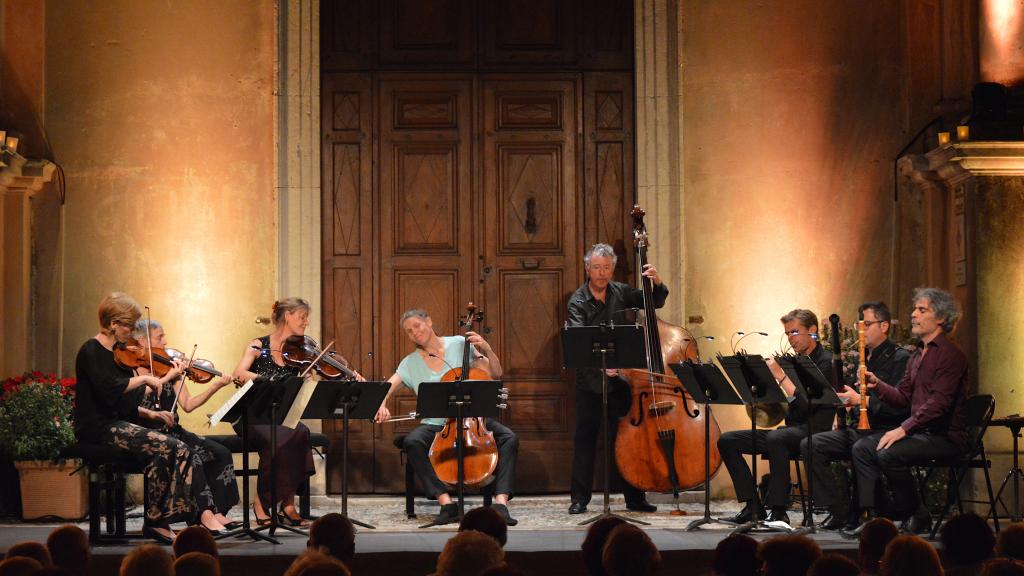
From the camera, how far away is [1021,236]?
8.25 meters

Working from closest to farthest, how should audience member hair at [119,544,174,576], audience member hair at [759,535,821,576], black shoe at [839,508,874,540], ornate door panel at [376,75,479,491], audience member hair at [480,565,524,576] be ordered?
audience member hair at [480,565,524,576]
audience member hair at [119,544,174,576]
audience member hair at [759,535,821,576]
black shoe at [839,508,874,540]
ornate door panel at [376,75,479,491]

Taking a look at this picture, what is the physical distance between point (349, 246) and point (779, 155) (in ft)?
10.3

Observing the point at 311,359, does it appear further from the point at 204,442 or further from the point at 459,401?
the point at 459,401

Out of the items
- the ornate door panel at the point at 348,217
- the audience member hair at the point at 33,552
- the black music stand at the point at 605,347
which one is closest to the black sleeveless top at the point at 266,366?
the ornate door panel at the point at 348,217

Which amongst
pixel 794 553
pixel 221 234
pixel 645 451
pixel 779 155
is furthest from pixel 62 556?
pixel 779 155

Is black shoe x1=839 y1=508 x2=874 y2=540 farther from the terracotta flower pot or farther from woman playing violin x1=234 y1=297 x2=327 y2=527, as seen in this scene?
the terracotta flower pot

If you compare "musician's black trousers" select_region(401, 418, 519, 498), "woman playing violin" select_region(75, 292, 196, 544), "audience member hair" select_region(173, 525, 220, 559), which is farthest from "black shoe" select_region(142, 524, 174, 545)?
"audience member hair" select_region(173, 525, 220, 559)

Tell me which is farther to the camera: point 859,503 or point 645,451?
point 645,451

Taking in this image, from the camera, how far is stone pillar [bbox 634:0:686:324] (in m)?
8.91

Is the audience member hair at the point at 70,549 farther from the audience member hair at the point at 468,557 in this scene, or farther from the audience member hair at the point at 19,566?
the audience member hair at the point at 468,557

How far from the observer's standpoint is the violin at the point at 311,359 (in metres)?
7.52

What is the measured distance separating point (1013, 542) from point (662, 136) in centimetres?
545

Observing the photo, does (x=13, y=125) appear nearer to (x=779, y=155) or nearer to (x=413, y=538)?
(x=413, y=538)

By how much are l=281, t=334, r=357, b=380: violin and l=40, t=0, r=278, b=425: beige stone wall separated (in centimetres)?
117
